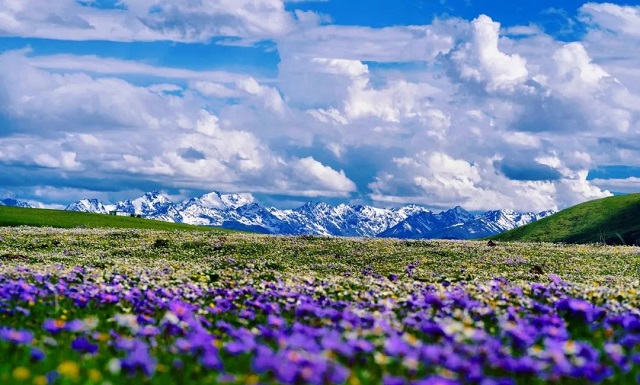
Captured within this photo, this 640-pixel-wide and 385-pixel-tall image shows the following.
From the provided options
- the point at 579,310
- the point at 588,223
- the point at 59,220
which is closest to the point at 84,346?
the point at 579,310

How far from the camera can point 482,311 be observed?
11.6 m

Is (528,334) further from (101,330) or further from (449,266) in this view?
(449,266)

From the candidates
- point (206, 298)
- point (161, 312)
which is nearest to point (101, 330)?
point (161, 312)

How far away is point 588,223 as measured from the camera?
15112 cm

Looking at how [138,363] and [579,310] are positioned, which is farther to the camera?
[579,310]

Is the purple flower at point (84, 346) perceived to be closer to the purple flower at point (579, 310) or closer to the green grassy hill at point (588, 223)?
the purple flower at point (579, 310)

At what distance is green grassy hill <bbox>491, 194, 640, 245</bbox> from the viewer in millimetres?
140875

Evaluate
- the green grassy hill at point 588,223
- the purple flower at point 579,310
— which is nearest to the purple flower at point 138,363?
the purple flower at point 579,310

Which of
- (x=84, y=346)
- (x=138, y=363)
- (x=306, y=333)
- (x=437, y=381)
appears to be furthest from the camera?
(x=306, y=333)

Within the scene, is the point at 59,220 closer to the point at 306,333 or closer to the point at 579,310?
the point at 579,310

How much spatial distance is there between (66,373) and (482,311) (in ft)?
23.8

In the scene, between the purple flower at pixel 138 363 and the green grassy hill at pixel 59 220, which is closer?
the purple flower at pixel 138 363

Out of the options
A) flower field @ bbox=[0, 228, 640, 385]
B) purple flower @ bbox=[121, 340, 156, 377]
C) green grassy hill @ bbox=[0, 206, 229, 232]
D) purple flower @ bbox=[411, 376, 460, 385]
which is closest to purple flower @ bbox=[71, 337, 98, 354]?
flower field @ bbox=[0, 228, 640, 385]

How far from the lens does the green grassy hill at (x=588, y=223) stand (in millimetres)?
140875
